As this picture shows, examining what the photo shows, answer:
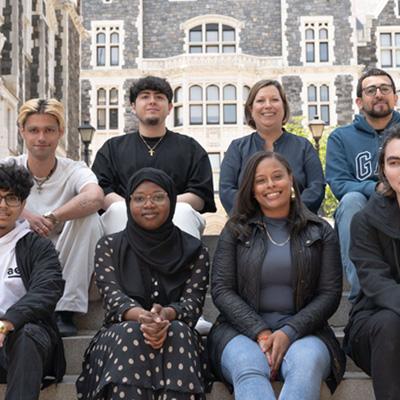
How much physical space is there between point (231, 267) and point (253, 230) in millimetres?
232

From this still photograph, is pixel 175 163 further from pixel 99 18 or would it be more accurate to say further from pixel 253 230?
pixel 99 18

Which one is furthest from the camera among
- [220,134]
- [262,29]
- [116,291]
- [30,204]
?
[262,29]

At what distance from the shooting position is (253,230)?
3.87 metres

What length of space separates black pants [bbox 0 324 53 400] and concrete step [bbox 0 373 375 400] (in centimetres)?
20

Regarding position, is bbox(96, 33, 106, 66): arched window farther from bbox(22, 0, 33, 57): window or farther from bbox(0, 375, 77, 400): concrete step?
bbox(0, 375, 77, 400): concrete step

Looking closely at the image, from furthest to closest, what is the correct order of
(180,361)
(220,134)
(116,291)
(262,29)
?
1. (262,29)
2. (220,134)
3. (116,291)
4. (180,361)

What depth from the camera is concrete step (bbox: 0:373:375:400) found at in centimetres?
361

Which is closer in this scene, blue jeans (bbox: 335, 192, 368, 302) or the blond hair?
blue jeans (bbox: 335, 192, 368, 302)

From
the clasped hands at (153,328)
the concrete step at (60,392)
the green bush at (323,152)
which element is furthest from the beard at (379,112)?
the green bush at (323,152)

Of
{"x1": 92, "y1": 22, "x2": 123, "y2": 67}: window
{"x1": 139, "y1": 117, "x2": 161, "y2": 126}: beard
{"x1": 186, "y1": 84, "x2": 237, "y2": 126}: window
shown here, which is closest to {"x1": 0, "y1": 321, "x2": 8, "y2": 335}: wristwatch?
{"x1": 139, "y1": 117, "x2": 161, "y2": 126}: beard

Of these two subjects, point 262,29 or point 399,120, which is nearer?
point 399,120

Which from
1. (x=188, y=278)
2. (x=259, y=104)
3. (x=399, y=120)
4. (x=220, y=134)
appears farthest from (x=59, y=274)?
(x=220, y=134)

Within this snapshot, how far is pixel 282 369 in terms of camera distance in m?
3.41

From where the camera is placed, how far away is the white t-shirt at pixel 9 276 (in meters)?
3.71
